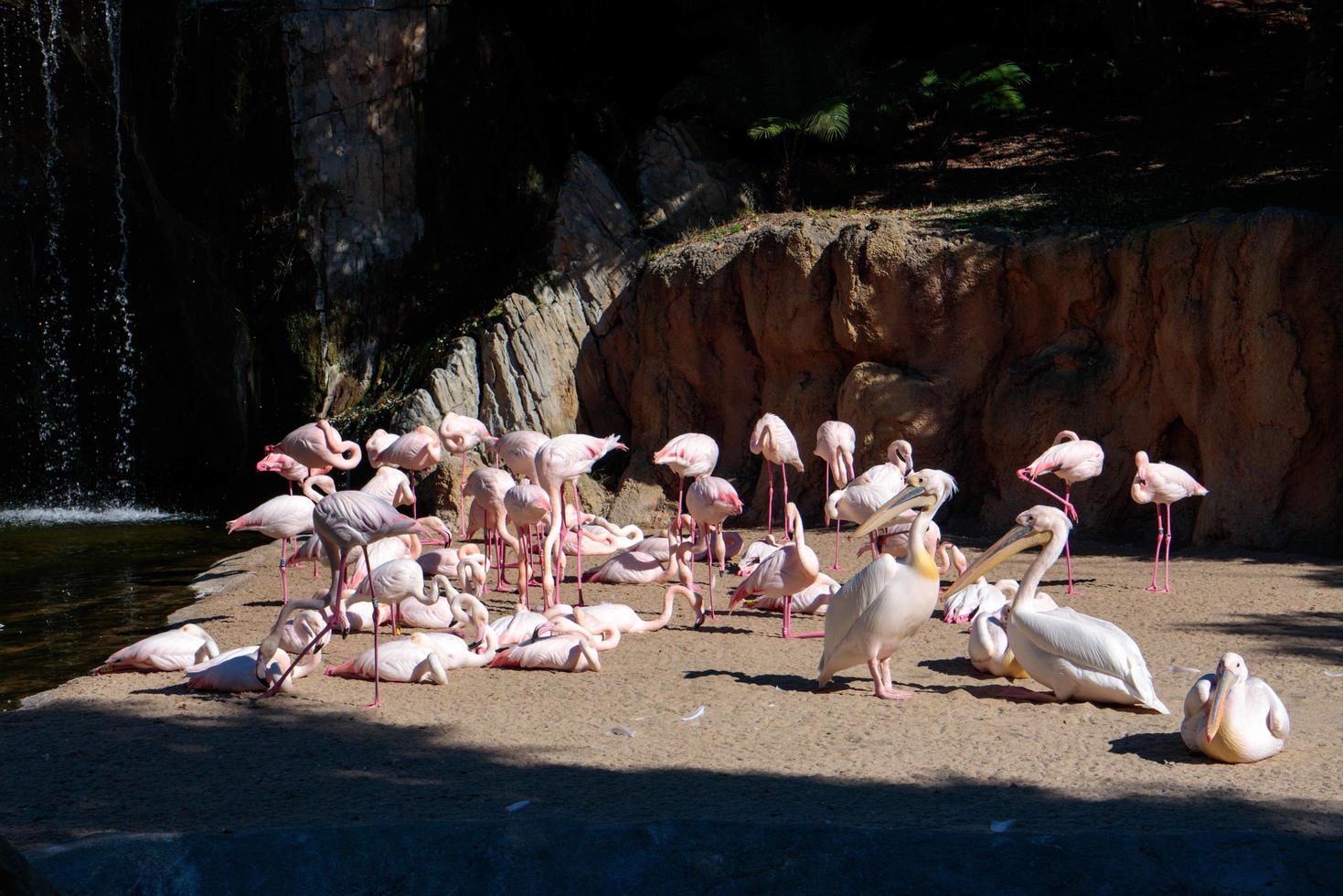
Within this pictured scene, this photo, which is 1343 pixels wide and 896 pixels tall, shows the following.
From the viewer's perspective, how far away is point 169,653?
6703 mm

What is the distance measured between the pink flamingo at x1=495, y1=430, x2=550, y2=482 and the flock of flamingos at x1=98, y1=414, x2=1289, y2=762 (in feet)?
0.05

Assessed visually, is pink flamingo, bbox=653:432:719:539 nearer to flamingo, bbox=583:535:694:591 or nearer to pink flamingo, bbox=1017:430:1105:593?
flamingo, bbox=583:535:694:591

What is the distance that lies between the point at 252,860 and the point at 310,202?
41.3 feet

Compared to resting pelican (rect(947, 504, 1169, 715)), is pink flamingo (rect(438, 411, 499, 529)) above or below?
above

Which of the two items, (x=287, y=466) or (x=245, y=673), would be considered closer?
(x=245, y=673)

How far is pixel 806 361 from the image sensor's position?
12.2 metres

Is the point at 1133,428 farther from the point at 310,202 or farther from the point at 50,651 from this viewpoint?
the point at 310,202

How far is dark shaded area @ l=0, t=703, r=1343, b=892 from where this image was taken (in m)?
3.26

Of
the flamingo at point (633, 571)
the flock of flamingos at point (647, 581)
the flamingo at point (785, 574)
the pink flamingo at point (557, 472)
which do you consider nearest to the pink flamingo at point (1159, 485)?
the flock of flamingos at point (647, 581)

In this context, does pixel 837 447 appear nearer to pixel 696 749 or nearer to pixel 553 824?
pixel 696 749

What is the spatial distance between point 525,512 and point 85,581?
169 inches

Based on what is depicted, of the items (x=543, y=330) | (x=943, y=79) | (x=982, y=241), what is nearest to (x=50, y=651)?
(x=543, y=330)

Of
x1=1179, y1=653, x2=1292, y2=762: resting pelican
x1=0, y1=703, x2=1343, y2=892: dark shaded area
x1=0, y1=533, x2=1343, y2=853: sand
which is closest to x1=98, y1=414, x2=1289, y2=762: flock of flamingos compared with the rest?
x1=1179, y1=653, x2=1292, y2=762: resting pelican

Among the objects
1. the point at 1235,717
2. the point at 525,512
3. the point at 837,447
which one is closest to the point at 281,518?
the point at 525,512
